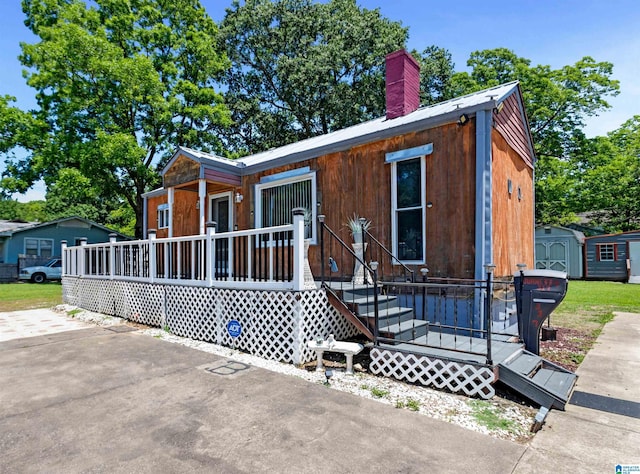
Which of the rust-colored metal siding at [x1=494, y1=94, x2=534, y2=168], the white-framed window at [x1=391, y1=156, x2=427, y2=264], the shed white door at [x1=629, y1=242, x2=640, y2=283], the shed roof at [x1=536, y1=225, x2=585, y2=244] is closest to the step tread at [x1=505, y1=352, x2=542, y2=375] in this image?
the white-framed window at [x1=391, y1=156, x2=427, y2=264]

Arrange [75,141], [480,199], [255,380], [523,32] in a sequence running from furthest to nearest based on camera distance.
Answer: [75,141]
[523,32]
[480,199]
[255,380]

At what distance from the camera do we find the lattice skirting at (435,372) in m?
3.81

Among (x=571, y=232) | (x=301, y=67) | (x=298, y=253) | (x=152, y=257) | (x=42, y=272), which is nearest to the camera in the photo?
(x=298, y=253)

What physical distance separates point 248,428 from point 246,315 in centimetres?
263

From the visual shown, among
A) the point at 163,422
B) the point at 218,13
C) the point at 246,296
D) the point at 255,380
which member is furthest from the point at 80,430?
the point at 218,13

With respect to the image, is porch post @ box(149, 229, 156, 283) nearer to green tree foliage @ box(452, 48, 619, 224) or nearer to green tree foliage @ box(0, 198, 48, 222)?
green tree foliage @ box(452, 48, 619, 224)

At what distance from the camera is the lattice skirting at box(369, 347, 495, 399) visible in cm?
381

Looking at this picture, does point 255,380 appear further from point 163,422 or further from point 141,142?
point 141,142

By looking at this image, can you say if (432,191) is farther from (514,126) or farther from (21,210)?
(21,210)

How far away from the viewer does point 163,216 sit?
12508 millimetres

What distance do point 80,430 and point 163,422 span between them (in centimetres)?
65

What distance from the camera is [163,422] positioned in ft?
10.6

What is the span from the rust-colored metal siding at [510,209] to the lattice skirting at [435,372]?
8.34 ft

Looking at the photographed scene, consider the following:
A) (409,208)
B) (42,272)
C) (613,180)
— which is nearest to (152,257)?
(409,208)
